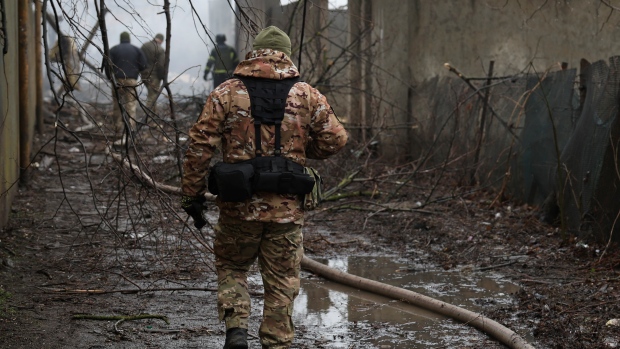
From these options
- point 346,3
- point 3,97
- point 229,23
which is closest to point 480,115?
point 346,3

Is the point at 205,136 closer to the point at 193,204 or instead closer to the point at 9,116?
the point at 193,204

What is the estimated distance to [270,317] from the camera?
14.7 ft

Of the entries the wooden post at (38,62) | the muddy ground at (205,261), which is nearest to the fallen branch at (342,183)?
the muddy ground at (205,261)

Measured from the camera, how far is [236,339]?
4395 mm

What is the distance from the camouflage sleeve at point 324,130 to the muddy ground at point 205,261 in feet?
4.07

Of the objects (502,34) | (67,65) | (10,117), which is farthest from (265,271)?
(502,34)

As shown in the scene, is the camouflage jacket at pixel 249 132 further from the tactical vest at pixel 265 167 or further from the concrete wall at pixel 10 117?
the concrete wall at pixel 10 117

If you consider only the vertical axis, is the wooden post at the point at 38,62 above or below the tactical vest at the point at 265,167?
above

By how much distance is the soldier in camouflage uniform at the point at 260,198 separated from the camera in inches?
176

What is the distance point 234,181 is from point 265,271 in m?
0.60

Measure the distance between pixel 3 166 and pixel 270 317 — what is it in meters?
4.37

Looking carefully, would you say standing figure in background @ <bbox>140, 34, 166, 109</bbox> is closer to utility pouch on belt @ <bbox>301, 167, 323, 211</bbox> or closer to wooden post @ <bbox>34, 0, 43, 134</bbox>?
utility pouch on belt @ <bbox>301, 167, 323, 211</bbox>

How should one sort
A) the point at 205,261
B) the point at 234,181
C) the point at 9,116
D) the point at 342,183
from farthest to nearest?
1. the point at 342,183
2. the point at 9,116
3. the point at 205,261
4. the point at 234,181

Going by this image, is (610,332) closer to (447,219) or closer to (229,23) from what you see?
(447,219)
